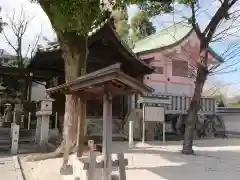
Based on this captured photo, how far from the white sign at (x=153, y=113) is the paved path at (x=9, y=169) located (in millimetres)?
6711

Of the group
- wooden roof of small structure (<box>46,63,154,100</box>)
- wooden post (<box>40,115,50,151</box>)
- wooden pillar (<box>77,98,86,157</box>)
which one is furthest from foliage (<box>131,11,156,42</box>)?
wooden roof of small structure (<box>46,63,154,100</box>)

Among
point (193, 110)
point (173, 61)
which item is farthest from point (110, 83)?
point (173, 61)

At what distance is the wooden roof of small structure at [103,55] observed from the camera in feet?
52.3

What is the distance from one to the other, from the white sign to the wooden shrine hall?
161 centimetres

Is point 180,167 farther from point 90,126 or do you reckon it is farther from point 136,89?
point 90,126

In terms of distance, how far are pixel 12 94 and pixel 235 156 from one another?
769 inches

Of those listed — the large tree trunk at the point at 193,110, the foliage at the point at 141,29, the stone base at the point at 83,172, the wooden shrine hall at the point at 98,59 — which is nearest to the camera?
the stone base at the point at 83,172

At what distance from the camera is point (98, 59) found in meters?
17.5

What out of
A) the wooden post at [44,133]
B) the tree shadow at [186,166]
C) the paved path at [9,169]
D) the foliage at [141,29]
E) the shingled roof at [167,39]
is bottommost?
the paved path at [9,169]

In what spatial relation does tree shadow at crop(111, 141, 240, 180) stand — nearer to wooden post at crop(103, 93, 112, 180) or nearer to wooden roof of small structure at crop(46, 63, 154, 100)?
wooden post at crop(103, 93, 112, 180)

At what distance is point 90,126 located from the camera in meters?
17.1

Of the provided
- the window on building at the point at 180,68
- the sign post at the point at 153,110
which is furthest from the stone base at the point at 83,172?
the window on building at the point at 180,68

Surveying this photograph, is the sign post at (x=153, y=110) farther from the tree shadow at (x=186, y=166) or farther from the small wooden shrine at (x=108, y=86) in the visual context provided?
the small wooden shrine at (x=108, y=86)

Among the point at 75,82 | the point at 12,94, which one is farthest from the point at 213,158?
the point at 12,94
